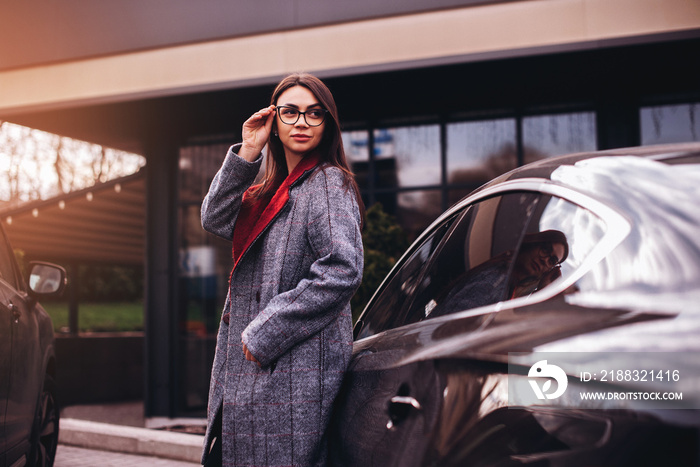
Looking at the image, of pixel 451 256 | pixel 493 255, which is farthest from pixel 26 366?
pixel 493 255

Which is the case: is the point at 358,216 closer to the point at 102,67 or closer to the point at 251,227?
the point at 251,227

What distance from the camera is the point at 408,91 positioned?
27.5ft

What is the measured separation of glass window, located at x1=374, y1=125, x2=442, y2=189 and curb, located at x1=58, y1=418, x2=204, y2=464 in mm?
4161

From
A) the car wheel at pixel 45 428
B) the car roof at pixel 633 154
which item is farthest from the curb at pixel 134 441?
the car roof at pixel 633 154

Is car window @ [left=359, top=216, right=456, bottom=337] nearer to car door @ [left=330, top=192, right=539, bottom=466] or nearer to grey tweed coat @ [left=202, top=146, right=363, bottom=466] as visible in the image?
car door @ [left=330, top=192, right=539, bottom=466]

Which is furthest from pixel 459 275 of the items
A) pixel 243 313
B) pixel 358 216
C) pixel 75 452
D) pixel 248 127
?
pixel 75 452

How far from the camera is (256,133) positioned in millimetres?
2525

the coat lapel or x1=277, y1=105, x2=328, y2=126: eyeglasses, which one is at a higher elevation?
x1=277, y1=105, x2=328, y2=126: eyeglasses

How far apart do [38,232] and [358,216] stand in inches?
486

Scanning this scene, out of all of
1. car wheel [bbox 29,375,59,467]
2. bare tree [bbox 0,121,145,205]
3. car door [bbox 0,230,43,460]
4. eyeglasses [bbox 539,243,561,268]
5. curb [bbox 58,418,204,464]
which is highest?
bare tree [bbox 0,121,145,205]

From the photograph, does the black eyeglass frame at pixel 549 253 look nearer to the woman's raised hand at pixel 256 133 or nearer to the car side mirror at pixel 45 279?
the woman's raised hand at pixel 256 133

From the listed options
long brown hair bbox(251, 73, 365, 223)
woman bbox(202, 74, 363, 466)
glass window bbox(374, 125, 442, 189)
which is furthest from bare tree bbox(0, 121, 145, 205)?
woman bbox(202, 74, 363, 466)

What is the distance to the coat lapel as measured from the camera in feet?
7.76

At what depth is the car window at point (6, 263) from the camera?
381 cm
